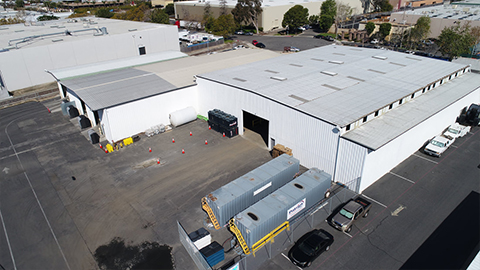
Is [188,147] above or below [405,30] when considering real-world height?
below

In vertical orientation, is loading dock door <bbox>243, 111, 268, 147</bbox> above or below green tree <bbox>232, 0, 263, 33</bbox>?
below

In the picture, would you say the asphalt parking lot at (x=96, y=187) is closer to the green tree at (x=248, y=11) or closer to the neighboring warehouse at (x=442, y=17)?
the neighboring warehouse at (x=442, y=17)

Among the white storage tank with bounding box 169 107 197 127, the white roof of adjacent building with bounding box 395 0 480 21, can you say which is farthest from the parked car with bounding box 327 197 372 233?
the white roof of adjacent building with bounding box 395 0 480 21

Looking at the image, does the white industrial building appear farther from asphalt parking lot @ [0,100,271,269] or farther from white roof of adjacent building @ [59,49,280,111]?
asphalt parking lot @ [0,100,271,269]

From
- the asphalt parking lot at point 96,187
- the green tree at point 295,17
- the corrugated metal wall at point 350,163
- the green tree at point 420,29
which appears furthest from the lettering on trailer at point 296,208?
the green tree at point 295,17

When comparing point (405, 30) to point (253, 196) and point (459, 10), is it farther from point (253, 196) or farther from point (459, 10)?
point (253, 196)

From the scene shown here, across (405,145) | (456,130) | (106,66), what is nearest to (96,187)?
(106,66)

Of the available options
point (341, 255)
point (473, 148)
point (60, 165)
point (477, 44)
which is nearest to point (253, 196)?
point (341, 255)

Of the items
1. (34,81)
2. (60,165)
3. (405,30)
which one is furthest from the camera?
(405,30)
